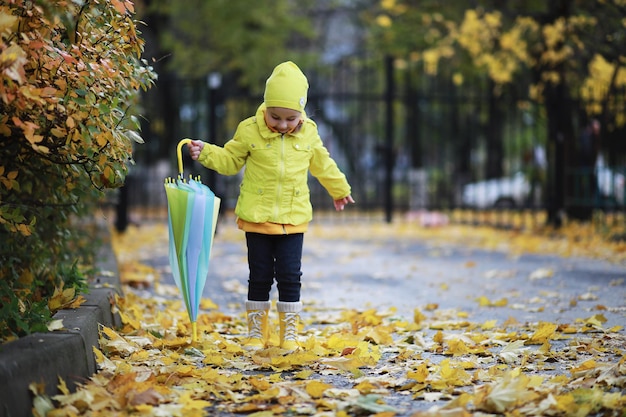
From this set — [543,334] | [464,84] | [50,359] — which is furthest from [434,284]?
[464,84]

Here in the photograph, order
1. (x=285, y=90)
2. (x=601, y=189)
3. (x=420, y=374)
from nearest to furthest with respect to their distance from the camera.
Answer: (x=420, y=374) → (x=285, y=90) → (x=601, y=189)

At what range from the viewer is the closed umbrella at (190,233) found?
188 inches

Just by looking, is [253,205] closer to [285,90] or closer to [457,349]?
[285,90]

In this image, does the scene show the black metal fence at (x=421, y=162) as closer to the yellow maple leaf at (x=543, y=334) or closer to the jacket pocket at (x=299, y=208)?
the jacket pocket at (x=299, y=208)

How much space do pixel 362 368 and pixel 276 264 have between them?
0.89 m

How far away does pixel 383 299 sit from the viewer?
748 cm

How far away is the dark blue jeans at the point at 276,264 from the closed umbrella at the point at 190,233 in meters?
0.35

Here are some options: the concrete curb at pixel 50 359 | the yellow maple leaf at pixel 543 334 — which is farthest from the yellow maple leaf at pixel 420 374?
the concrete curb at pixel 50 359

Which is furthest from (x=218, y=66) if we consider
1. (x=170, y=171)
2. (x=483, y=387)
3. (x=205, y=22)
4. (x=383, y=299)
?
(x=483, y=387)

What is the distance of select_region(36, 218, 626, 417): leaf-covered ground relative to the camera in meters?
3.68

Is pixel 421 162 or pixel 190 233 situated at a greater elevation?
pixel 421 162

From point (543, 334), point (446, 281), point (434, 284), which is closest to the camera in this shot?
point (543, 334)

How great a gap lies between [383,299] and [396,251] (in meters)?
4.54

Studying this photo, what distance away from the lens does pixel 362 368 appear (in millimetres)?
4598
